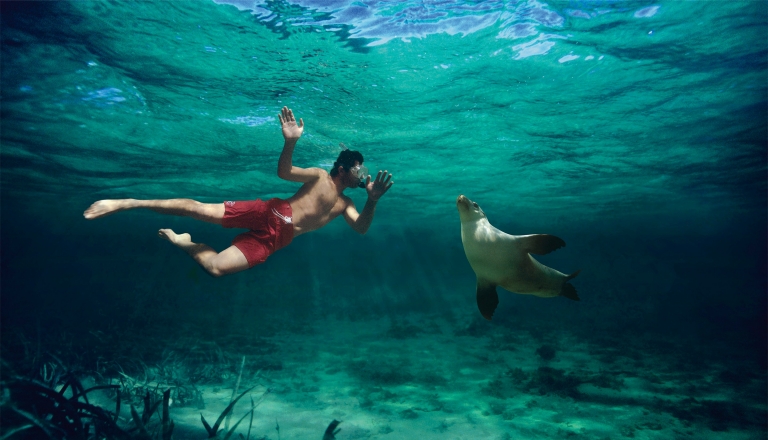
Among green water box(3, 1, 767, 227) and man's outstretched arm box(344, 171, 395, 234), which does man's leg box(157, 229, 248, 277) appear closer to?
man's outstretched arm box(344, 171, 395, 234)

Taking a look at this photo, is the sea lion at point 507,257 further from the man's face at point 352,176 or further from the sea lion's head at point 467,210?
the man's face at point 352,176

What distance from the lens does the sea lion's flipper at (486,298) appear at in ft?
12.9

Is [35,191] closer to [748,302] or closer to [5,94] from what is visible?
[5,94]

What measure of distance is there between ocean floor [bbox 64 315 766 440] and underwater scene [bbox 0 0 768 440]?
98 mm

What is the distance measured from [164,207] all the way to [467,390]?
32.3ft

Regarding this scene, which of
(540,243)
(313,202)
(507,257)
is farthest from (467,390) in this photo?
(540,243)

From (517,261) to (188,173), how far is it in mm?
19273

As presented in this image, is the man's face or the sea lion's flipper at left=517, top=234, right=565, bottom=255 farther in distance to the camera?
the man's face

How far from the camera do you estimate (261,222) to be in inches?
219

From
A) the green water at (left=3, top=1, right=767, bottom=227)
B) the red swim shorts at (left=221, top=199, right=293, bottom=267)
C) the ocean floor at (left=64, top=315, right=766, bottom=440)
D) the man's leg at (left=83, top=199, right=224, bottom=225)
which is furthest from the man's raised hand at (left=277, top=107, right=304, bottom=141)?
the ocean floor at (left=64, top=315, right=766, bottom=440)

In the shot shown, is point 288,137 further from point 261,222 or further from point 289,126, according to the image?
point 261,222

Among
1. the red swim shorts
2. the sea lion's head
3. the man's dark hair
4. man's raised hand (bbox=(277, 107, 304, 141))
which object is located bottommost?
the red swim shorts

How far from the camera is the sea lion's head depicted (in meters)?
3.54

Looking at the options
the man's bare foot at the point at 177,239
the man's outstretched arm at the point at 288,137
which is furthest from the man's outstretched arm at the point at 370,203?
the man's bare foot at the point at 177,239
